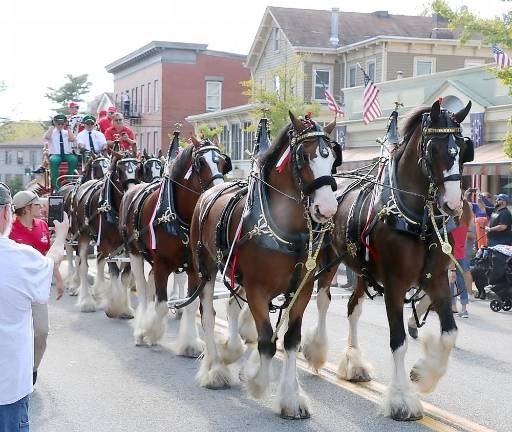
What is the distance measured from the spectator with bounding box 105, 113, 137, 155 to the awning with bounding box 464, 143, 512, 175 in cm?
1166

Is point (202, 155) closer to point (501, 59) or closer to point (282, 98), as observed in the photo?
point (501, 59)

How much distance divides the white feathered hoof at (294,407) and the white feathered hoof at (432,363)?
1014 mm

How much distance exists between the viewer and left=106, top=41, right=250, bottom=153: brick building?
181 ft

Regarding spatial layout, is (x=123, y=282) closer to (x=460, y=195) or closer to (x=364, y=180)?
(x=364, y=180)

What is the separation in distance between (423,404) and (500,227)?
27.4 ft

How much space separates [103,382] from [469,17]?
620 inches

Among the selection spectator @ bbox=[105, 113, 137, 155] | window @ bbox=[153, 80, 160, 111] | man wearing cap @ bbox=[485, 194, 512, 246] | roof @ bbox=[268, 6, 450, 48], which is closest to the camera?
spectator @ bbox=[105, 113, 137, 155]

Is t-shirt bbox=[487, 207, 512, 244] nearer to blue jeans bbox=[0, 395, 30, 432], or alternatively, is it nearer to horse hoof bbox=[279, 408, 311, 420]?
horse hoof bbox=[279, 408, 311, 420]

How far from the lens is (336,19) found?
42.7 meters

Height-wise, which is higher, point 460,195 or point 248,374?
point 460,195

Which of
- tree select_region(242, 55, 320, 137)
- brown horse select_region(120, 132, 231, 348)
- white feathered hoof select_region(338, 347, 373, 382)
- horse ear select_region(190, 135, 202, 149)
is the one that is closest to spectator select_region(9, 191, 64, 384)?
brown horse select_region(120, 132, 231, 348)

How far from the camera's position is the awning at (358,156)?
99.1 ft

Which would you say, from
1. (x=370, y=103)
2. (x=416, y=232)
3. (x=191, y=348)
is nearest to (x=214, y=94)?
(x=370, y=103)

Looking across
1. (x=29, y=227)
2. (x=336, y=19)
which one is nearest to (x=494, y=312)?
(x=29, y=227)
